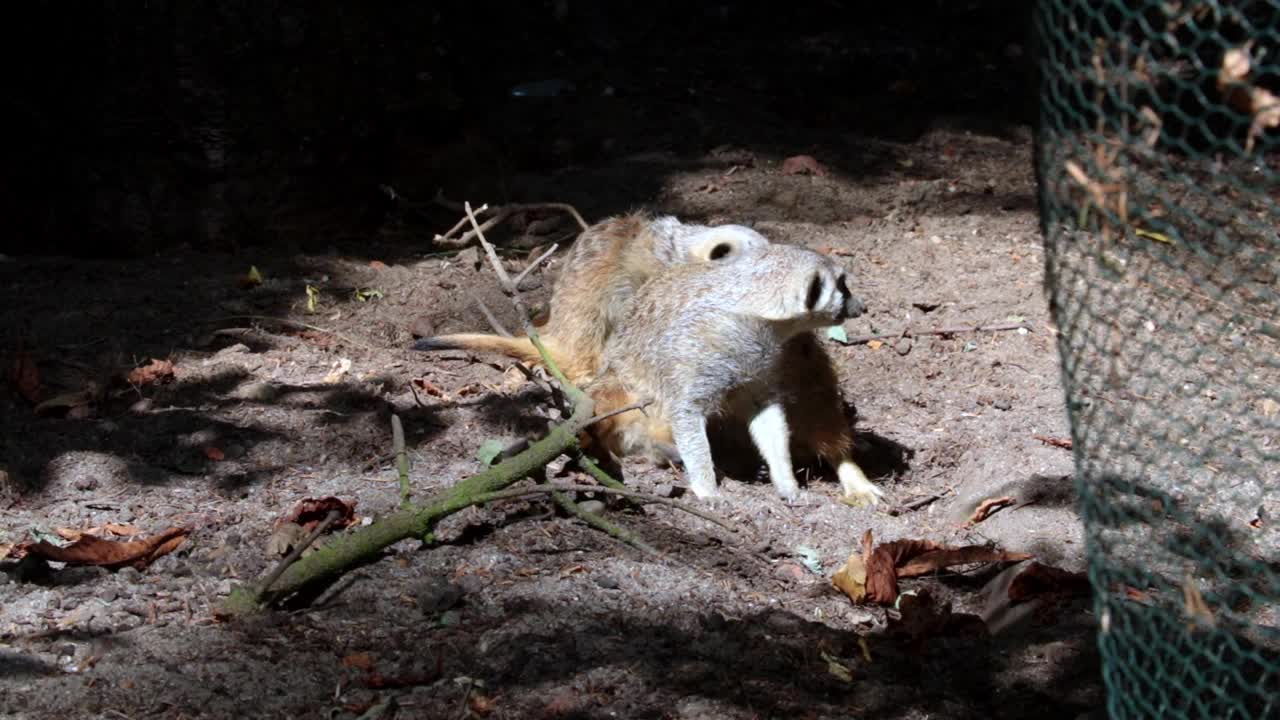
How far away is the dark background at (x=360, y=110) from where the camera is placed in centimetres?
531

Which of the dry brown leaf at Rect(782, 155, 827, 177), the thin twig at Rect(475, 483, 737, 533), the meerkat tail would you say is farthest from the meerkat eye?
the dry brown leaf at Rect(782, 155, 827, 177)

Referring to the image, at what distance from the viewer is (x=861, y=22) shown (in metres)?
8.50

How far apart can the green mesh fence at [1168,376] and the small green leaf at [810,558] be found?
0.73 m

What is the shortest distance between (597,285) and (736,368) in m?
0.80

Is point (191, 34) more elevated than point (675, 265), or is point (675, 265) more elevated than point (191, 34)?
point (191, 34)

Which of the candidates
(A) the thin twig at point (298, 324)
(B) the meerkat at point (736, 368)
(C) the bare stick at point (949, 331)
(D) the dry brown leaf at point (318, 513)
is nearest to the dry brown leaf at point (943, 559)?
(B) the meerkat at point (736, 368)

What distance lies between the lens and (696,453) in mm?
3939

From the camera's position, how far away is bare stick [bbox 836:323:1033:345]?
A: 4867 mm

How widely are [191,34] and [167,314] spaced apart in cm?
140

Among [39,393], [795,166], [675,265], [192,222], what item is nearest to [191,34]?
[192,222]

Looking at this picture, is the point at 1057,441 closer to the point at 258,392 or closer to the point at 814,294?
the point at 814,294

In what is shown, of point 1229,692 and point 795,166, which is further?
point 795,166

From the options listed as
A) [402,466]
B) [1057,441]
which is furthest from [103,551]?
[1057,441]

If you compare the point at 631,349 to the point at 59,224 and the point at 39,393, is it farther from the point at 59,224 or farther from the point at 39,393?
the point at 59,224
